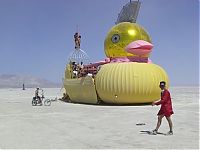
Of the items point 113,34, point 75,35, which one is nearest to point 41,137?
point 113,34

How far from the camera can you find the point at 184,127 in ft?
39.8

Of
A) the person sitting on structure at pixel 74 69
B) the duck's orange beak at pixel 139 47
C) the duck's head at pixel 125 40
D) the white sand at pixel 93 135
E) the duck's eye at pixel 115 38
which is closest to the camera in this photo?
the white sand at pixel 93 135

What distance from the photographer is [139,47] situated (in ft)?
78.3

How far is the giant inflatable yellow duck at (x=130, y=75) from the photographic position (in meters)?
22.8

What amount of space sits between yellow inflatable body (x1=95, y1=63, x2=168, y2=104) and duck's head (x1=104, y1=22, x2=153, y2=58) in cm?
151

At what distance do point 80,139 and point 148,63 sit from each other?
15108mm

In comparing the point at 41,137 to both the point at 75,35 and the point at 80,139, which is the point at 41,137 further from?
the point at 75,35

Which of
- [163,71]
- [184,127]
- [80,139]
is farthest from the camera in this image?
[163,71]

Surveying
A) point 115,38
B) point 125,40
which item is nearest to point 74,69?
point 115,38

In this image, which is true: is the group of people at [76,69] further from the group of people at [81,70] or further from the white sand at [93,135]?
the white sand at [93,135]

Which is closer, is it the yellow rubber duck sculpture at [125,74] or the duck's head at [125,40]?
the yellow rubber duck sculpture at [125,74]

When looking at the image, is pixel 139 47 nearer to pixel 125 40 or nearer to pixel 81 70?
pixel 125 40

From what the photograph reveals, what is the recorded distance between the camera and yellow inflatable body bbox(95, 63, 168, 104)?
22.7 m

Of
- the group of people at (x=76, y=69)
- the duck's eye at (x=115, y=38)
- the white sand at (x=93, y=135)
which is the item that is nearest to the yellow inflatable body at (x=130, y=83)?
the duck's eye at (x=115, y=38)
